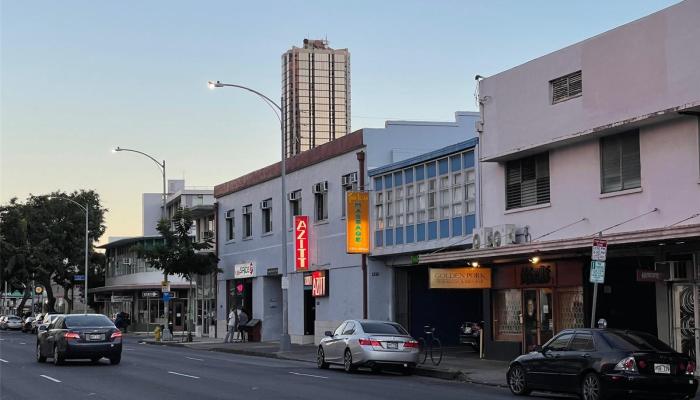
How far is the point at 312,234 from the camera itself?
4259cm

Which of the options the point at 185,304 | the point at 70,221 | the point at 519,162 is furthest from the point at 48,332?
the point at 70,221

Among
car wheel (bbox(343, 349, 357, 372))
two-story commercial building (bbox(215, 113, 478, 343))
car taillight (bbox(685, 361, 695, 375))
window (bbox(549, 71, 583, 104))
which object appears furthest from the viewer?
two-story commercial building (bbox(215, 113, 478, 343))

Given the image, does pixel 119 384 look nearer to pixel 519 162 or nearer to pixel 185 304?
pixel 519 162

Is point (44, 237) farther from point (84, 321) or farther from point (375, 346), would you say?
point (375, 346)

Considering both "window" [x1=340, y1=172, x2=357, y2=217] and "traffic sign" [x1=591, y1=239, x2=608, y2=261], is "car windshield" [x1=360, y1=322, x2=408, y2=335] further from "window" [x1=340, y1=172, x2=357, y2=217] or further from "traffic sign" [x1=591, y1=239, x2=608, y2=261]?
"window" [x1=340, y1=172, x2=357, y2=217]

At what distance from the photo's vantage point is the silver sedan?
2556cm

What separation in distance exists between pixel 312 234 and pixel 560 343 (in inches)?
946

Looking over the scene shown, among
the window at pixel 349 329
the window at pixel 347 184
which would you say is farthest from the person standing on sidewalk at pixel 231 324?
the window at pixel 349 329

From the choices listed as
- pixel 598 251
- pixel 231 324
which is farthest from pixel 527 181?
pixel 231 324

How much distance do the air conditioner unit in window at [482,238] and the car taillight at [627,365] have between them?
11.3m

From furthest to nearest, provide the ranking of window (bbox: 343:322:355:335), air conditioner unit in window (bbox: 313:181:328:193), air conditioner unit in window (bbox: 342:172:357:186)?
air conditioner unit in window (bbox: 313:181:328:193) < air conditioner unit in window (bbox: 342:172:357:186) < window (bbox: 343:322:355:335)

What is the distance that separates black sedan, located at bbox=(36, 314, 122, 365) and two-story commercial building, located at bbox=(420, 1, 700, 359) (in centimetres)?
956

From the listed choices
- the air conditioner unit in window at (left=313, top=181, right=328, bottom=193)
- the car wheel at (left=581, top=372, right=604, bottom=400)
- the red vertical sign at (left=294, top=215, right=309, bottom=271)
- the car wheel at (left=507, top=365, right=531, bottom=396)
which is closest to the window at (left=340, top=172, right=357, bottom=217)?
the air conditioner unit in window at (left=313, top=181, right=328, bottom=193)

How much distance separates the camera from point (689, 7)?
21891 millimetres
